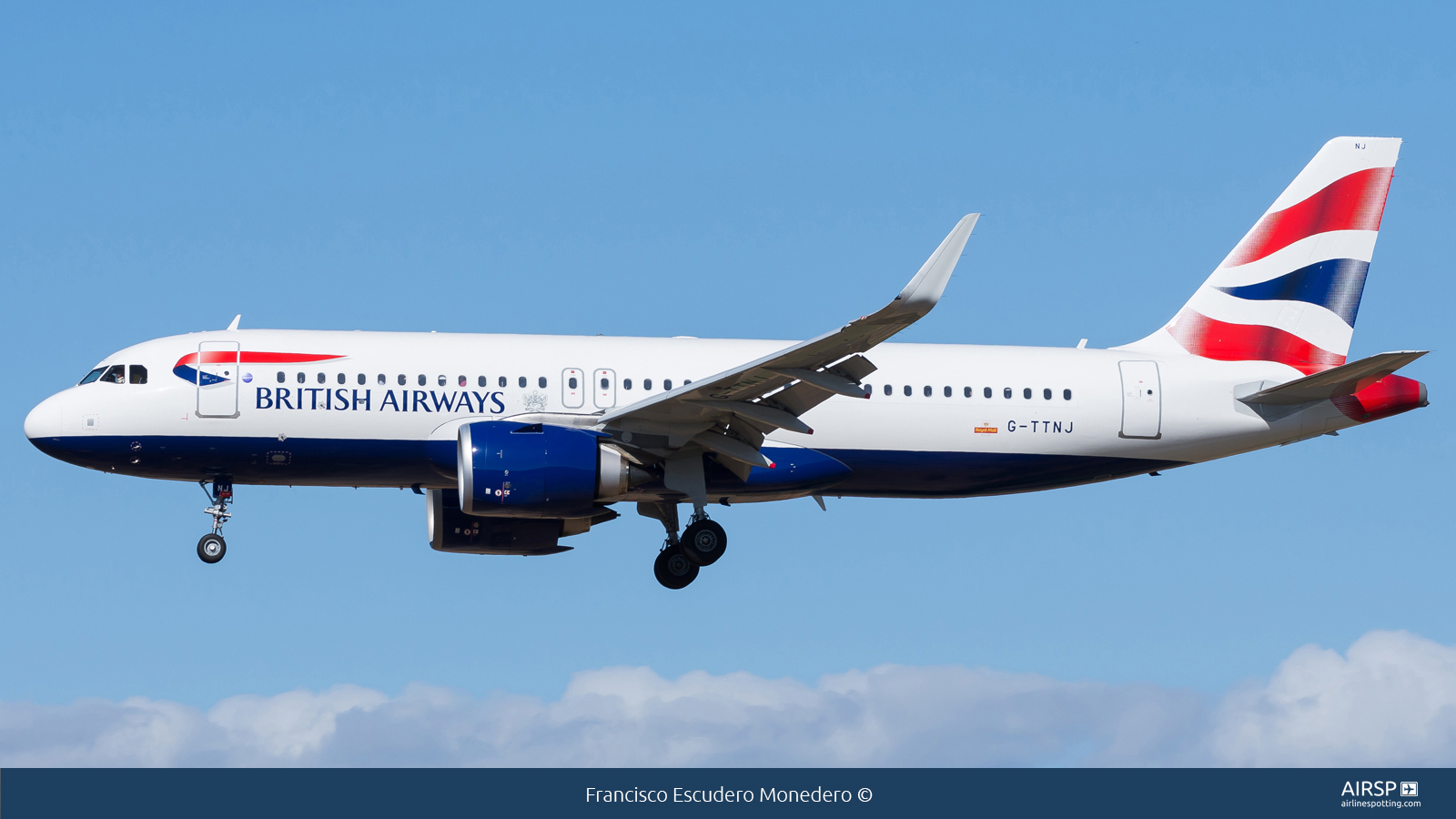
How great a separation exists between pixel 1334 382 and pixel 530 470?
1403 cm

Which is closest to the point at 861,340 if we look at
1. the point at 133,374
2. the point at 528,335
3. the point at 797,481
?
the point at 797,481

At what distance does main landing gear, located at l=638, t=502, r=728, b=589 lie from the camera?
30.5 m

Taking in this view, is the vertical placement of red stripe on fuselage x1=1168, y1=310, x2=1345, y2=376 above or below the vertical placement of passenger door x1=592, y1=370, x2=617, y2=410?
above

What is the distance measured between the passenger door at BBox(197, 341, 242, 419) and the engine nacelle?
406 centimetres

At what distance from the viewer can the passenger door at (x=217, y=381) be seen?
29188mm

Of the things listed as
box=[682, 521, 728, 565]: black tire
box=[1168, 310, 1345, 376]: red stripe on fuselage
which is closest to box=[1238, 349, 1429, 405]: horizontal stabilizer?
box=[1168, 310, 1345, 376]: red stripe on fuselage

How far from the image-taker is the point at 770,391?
27984 mm

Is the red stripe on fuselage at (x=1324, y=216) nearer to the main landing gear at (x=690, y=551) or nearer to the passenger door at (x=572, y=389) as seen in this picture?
the main landing gear at (x=690, y=551)

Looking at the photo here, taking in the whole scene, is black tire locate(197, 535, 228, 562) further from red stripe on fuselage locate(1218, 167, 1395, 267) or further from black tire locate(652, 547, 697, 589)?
red stripe on fuselage locate(1218, 167, 1395, 267)

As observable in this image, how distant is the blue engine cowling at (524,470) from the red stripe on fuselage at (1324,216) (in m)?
14.0

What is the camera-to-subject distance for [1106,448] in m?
31.8

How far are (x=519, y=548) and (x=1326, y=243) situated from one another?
1669 centimetres

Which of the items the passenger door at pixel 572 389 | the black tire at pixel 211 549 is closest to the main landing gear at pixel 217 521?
the black tire at pixel 211 549

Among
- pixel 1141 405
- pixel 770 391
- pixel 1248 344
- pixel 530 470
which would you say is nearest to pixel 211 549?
pixel 530 470
